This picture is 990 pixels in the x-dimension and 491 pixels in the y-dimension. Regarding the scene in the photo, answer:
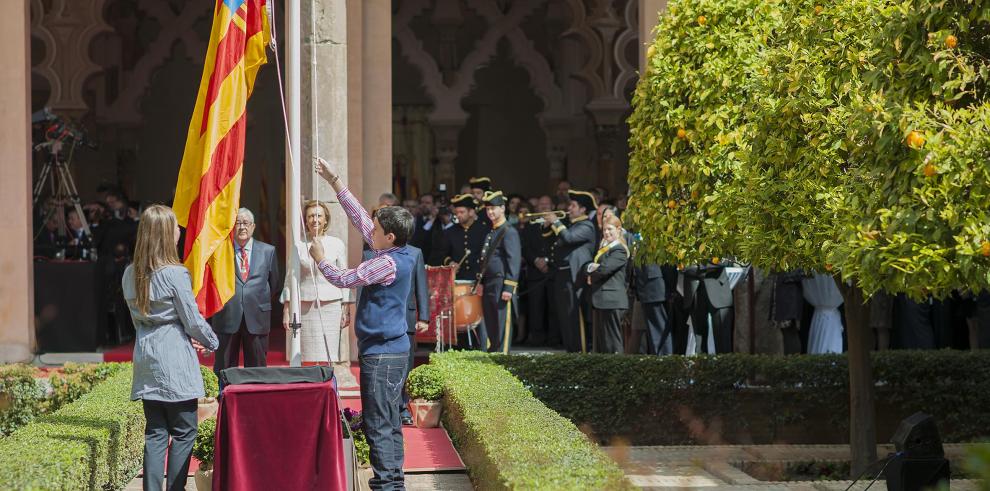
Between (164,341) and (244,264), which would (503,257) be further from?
(164,341)

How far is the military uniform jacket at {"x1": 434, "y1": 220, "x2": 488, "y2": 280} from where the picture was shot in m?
15.9

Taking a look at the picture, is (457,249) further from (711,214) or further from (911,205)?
(911,205)

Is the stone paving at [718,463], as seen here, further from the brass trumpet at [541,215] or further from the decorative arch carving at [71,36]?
the decorative arch carving at [71,36]

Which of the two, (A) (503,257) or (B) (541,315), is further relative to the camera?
(B) (541,315)

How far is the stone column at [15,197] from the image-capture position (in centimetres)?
1453

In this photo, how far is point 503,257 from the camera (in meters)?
15.2

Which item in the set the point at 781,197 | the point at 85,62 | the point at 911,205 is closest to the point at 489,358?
the point at 781,197

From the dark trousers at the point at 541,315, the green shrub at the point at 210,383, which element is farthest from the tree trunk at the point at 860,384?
the dark trousers at the point at 541,315

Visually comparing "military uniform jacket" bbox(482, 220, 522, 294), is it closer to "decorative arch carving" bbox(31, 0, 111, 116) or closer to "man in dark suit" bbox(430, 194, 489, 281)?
"man in dark suit" bbox(430, 194, 489, 281)

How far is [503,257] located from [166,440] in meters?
8.06

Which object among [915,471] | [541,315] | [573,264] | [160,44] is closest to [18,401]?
[573,264]

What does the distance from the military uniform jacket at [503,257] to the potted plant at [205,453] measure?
718cm

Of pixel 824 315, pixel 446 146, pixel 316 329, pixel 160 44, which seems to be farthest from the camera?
pixel 446 146

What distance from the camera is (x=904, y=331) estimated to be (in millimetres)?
14406
